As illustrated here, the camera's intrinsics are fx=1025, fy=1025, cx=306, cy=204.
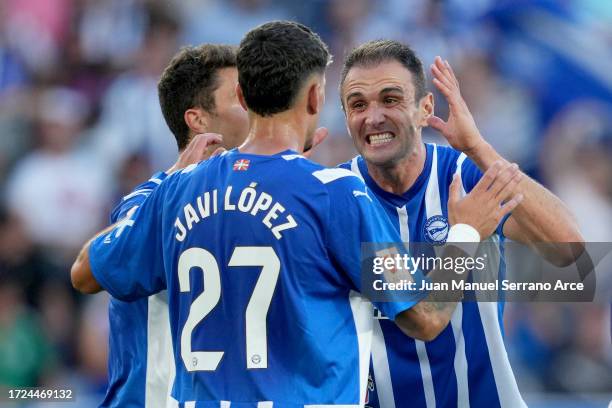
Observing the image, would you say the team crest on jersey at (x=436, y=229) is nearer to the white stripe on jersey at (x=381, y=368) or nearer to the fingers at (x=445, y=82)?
the white stripe on jersey at (x=381, y=368)

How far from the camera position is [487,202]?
4238 mm

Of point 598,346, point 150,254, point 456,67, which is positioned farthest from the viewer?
point 456,67

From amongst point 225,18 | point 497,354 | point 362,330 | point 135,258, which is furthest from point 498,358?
point 225,18

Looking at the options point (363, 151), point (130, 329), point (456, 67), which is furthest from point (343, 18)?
point (130, 329)

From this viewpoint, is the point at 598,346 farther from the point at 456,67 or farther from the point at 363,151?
the point at 363,151

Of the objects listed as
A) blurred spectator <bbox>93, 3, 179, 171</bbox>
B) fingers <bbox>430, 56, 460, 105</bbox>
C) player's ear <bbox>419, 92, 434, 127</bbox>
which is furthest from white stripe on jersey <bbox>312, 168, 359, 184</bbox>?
→ blurred spectator <bbox>93, 3, 179, 171</bbox>

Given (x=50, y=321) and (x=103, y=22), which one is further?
(x=103, y=22)

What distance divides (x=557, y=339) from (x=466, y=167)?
4278mm

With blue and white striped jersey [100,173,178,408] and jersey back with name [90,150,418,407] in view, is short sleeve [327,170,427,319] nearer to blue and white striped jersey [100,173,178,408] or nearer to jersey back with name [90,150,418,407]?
jersey back with name [90,150,418,407]

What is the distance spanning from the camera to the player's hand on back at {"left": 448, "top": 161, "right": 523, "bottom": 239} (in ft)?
13.8

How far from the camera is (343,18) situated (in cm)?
1052

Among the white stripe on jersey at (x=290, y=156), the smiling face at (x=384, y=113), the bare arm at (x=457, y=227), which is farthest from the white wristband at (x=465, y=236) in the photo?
the smiling face at (x=384, y=113)

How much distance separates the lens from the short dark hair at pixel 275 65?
409 centimetres

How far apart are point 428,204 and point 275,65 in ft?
4.98
